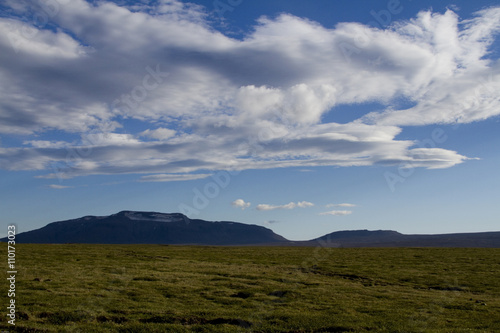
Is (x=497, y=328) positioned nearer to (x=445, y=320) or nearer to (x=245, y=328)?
(x=445, y=320)

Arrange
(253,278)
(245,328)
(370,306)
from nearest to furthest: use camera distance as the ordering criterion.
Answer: (245,328)
(370,306)
(253,278)

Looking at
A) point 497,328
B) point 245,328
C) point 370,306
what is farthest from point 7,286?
point 497,328

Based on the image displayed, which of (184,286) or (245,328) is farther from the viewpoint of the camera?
(184,286)

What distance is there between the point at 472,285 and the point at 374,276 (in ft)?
34.7

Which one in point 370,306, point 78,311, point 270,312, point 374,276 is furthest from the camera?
point 374,276

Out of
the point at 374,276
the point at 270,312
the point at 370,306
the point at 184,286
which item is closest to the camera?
the point at 270,312

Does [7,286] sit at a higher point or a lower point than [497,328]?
higher

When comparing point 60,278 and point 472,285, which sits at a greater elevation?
point 60,278

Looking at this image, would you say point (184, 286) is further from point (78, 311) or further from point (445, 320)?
point (445, 320)

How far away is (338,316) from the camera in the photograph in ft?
87.5

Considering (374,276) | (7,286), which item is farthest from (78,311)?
(374,276)

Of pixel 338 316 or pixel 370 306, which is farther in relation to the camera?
pixel 370 306

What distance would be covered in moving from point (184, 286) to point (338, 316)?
15313mm

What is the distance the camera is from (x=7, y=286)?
31484 mm
